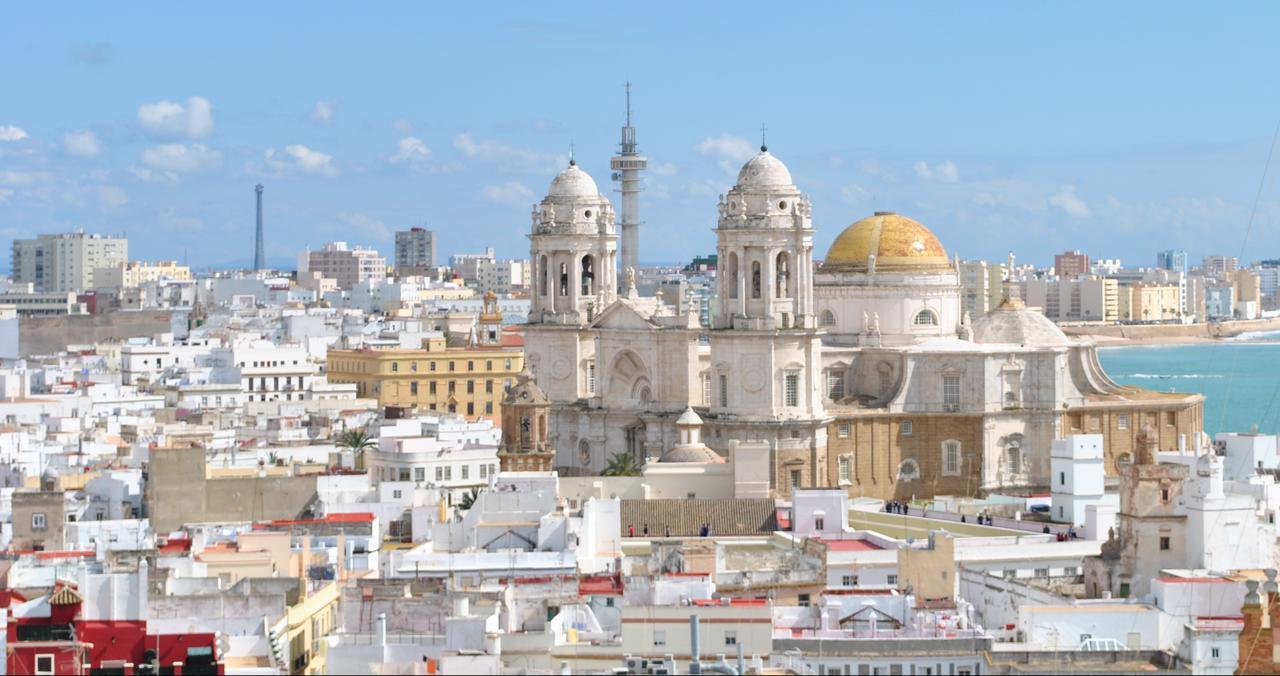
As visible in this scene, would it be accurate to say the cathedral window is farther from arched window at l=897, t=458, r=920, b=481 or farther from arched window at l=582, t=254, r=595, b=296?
arched window at l=582, t=254, r=595, b=296

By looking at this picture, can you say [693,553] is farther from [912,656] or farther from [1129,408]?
[1129,408]

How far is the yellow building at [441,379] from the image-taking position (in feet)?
251

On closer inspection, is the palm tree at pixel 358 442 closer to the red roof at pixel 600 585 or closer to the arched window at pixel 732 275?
the arched window at pixel 732 275

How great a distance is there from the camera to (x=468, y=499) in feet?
149

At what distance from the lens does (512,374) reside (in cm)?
7688

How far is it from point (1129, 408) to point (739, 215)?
8.75 metres

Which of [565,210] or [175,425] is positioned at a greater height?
[565,210]

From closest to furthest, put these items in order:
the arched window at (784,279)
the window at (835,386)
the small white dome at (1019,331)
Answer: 1. the arched window at (784,279)
2. the small white dome at (1019,331)
3. the window at (835,386)

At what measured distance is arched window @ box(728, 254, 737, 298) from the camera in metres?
53.0

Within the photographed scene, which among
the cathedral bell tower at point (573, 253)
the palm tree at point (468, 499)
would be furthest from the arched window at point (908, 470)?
the palm tree at point (468, 499)

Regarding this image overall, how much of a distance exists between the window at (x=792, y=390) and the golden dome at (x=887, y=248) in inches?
219

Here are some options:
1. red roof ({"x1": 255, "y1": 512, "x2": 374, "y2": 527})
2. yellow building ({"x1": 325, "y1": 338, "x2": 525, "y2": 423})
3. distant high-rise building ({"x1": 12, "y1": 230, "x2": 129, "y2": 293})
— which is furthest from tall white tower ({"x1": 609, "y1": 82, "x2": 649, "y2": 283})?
distant high-rise building ({"x1": 12, "y1": 230, "x2": 129, "y2": 293})

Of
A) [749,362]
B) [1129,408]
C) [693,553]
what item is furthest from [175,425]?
[693,553]

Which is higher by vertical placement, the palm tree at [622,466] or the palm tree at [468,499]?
the palm tree at [622,466]
